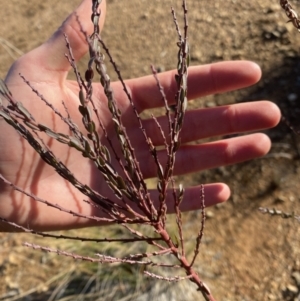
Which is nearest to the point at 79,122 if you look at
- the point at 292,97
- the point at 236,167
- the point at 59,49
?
the point at 59,49

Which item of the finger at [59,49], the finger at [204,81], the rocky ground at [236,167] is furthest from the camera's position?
the rocky ground at [236,167]

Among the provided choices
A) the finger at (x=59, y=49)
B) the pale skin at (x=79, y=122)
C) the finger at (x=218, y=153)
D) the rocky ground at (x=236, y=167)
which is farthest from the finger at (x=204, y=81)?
the rocky ground at (x=236, y=167)

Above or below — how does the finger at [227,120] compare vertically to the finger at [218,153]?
above

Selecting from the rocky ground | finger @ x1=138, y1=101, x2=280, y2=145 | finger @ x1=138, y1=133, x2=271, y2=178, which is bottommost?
the rocky ground

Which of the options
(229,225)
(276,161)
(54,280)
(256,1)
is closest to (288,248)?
(229,225)

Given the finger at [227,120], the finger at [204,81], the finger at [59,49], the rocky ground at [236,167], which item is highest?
the finger at [59,49]

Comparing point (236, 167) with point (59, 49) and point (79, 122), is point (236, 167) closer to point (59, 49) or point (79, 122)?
point (79, 122)

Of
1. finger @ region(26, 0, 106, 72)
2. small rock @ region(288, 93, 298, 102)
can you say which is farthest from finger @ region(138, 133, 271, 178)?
small rock @ region(288, 93, 298, 102)

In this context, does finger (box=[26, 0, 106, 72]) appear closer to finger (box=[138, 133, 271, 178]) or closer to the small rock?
finger (box=[138, 133, 271, 178])

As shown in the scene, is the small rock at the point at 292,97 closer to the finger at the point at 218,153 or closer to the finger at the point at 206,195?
the finger at the point at 218,153

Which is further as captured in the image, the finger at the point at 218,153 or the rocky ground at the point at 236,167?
the rocky ground at the point at 236,167
